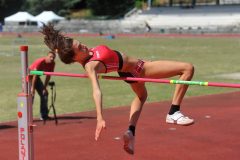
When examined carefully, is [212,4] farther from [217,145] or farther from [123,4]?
[217,145]

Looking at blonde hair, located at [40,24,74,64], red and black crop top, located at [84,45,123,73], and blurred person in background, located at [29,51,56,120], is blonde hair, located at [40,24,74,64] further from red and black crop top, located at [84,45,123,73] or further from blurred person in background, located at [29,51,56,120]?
blurred person in background, located at [29,51,56,120]

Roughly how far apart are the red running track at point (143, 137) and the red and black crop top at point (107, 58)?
66.8 inches

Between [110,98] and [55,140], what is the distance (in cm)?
465

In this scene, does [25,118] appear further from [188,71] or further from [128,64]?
[188,71]

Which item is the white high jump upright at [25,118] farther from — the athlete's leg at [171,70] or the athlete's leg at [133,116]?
the athlete's leg at [171,70]

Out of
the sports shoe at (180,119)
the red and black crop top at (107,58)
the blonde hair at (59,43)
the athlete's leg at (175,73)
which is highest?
the blonde hair at (59,43)

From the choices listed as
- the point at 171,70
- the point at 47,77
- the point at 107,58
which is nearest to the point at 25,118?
the point at 107,58

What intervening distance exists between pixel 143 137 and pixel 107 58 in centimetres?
302

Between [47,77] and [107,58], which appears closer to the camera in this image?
[107,58]

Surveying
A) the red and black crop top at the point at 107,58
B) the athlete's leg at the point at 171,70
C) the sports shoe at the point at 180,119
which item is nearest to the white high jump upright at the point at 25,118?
the red and black crop top at the point at 107,58

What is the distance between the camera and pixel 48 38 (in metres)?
5.56

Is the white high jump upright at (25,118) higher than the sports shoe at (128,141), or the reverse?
the white high jump upright at (25,118)

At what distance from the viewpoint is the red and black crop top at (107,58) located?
18.1 feet

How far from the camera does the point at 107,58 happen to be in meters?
5.58
